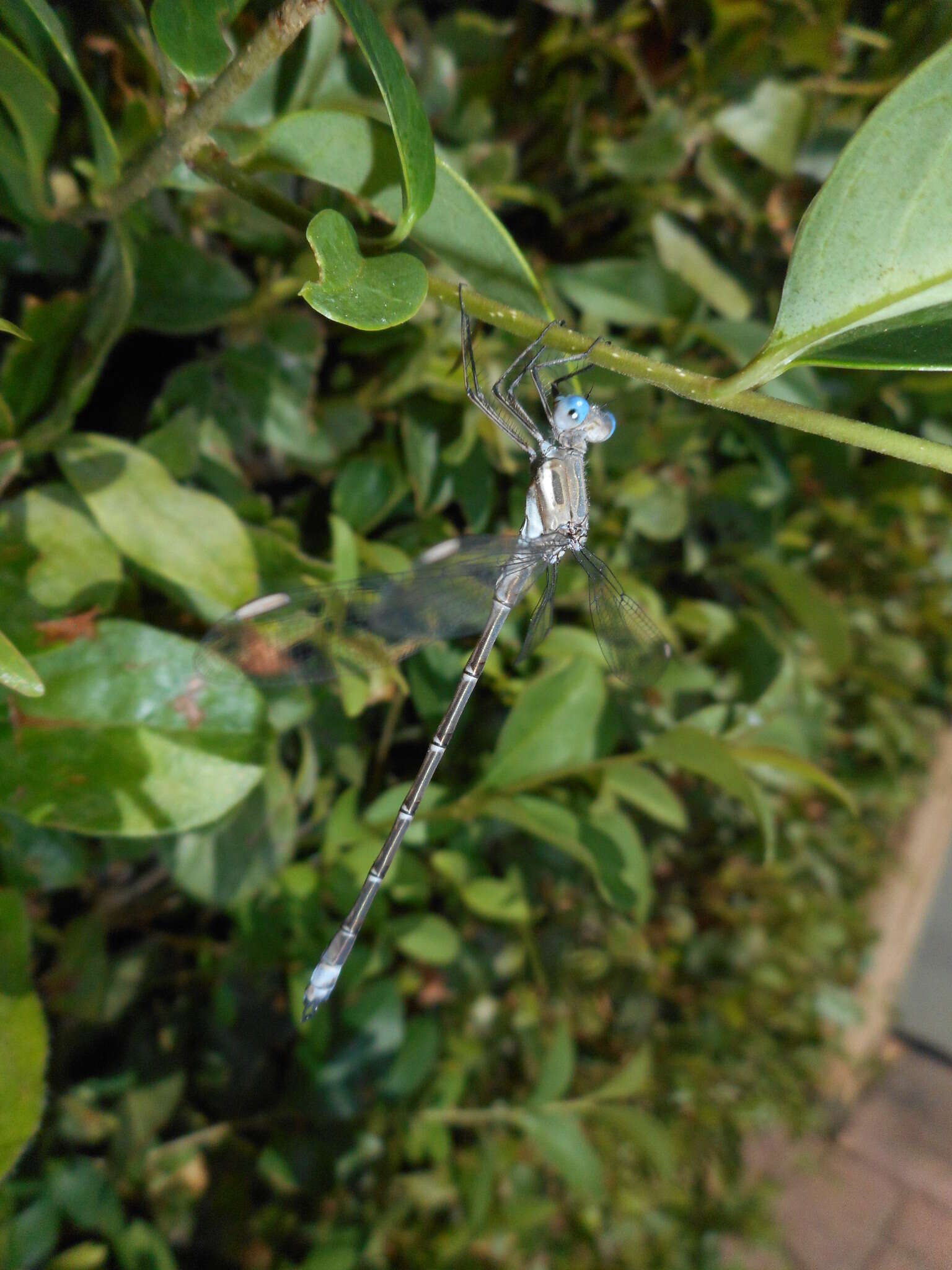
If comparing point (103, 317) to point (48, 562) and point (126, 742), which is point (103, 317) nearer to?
point (48, 562)

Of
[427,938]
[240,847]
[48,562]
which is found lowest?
[427,938]

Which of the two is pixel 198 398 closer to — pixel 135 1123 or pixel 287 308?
pixel 287 308

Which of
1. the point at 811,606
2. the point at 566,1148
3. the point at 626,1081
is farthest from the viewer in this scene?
the point at 626,1081

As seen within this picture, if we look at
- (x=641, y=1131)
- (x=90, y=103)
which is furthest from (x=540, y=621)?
(x=641, y=1131)

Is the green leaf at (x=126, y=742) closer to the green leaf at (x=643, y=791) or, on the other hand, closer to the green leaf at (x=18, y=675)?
the green leaf at (x=18, y=675)

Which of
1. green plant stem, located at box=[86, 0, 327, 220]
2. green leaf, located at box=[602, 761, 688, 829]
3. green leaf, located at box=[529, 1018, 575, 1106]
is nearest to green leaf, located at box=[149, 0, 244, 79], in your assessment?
green plant stem, located at box=[86, 0, 327, 220]

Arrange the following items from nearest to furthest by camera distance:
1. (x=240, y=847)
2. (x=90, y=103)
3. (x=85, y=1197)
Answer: (x=90, y=103)
(x=240, y=847)
(x=85, y=1197)

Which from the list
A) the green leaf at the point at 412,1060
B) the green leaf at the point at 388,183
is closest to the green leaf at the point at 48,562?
the green leaf at the point at 388,183

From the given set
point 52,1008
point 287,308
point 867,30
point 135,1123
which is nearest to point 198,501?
point 287,308
